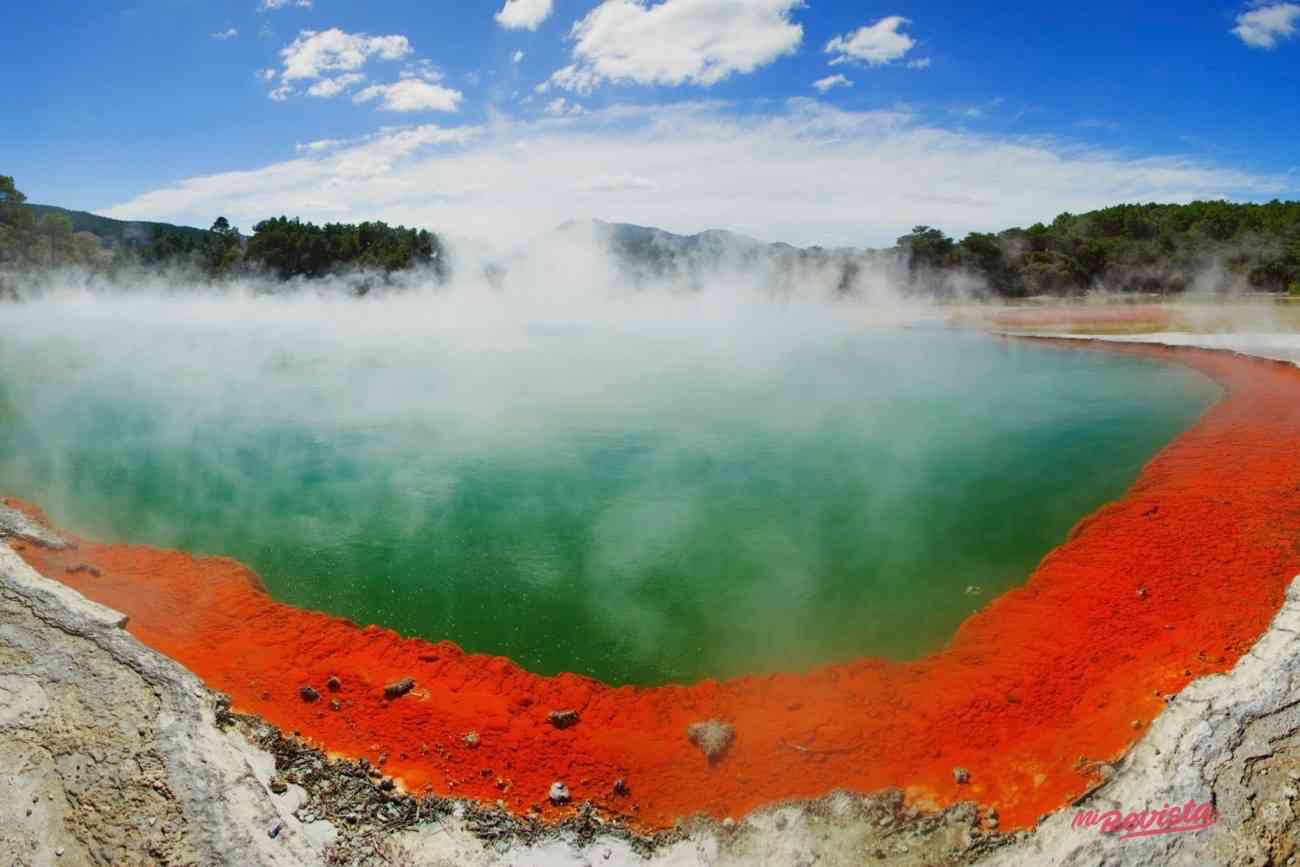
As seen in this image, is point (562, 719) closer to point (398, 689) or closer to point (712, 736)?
point (712, 736)

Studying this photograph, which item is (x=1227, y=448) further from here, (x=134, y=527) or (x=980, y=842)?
(x=134, y=527)

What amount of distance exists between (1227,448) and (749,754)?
11.6 metres

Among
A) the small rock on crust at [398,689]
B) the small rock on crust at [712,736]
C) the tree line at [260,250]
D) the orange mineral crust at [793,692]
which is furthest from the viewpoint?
the tree line at [260,250]

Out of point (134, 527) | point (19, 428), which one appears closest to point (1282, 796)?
point (134, 527)

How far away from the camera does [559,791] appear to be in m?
5.72

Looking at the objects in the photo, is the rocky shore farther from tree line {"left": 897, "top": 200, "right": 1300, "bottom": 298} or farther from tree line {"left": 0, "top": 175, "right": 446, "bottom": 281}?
tree line {"left": 0, "top": 175, "right": 446, "bottom": 281}

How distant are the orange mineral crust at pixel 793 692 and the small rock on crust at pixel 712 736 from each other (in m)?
0.08

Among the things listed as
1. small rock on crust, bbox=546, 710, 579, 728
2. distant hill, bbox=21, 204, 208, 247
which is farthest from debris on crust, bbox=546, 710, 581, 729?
distant hill, bbox=21, 204, 208, 247

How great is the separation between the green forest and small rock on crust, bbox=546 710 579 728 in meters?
39.2

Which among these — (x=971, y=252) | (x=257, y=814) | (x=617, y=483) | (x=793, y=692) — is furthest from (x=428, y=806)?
(x=971, y=252)

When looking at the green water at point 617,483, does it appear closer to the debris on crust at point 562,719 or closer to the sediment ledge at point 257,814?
the debris on crust at point 562,719

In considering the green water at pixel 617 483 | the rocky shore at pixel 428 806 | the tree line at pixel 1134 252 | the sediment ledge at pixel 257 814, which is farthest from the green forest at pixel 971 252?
the sediment ledge at pixel 257 814

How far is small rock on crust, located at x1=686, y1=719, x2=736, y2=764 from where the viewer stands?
242 inches

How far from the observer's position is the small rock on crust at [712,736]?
6137 millimetres
